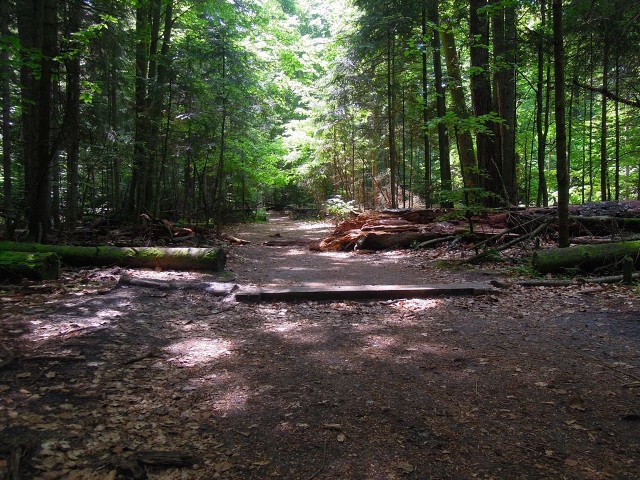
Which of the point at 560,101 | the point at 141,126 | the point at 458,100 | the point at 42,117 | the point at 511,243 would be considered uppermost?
the point at 458,100

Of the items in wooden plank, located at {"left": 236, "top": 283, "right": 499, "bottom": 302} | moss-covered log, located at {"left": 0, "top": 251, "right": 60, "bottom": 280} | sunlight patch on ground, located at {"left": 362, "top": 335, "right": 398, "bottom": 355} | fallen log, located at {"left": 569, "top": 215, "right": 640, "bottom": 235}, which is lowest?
sunlight patch on ground, located at {"left": 362, "top": 335, "right": 398, "bottom": 355}

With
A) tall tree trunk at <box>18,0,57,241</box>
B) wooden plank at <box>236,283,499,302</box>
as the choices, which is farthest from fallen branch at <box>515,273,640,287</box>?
tall tree trunk at <box>18,0,57,241</box>

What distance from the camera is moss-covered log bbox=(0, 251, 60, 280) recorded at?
6496 mm

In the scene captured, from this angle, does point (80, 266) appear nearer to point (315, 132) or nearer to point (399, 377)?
point (399, 377)

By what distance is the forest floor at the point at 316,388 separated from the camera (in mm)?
2662

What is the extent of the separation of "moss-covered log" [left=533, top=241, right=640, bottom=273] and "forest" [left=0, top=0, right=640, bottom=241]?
0.99 meters

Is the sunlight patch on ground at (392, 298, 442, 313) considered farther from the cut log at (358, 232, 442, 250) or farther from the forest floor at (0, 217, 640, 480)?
the cut log at (358, 232, 442, 250)

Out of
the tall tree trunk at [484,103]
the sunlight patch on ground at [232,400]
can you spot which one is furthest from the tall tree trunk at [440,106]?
the sunlight patch on ground at [232,400]

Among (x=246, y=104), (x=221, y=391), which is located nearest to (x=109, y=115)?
(x=246, y=104)

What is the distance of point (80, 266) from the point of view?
816 centimetres

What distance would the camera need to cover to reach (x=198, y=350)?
4.59m

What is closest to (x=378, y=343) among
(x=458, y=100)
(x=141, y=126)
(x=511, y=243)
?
(x=511, y=243)

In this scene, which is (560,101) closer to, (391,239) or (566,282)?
(566,282)

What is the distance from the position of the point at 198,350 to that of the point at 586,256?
6917mm
